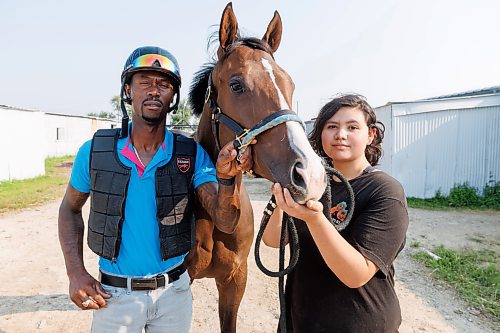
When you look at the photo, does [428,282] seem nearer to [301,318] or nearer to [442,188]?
[301,318]

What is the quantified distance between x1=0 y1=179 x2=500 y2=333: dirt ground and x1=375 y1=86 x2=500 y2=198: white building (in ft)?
12.2

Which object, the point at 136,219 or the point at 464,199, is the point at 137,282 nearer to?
the point at 136,219

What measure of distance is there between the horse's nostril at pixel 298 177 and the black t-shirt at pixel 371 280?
24cm

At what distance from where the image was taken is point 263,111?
1.57 meters

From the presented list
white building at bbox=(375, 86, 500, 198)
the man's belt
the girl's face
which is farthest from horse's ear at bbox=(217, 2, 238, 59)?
white building at bbox=(375, 86, 500, 198)

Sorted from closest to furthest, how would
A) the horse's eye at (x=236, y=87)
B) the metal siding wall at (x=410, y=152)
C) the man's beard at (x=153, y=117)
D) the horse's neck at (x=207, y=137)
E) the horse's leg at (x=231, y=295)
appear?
the horse's eye at (x=236, y=87)
the man's beard at (x=153, y=117)
the horse's neck at (x=207, y=137)
the horse's leg at (x=231, y=295)
the metal siding wall at (x=410, y=152)

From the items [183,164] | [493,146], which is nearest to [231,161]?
[183,164]

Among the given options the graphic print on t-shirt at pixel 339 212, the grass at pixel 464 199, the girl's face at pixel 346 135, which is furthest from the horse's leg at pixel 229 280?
the grass at pixel 464 199

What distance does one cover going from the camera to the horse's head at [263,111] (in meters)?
1.31

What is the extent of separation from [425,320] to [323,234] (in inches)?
130

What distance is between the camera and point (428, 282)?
463 centimetres

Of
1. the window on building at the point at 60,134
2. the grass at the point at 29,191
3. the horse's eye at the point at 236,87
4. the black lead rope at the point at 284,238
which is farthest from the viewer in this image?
the window on building at the point at 60,134

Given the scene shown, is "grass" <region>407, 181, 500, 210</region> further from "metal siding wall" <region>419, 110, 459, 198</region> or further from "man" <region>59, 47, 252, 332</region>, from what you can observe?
"man" <region>59, 47, 252, 332</region>

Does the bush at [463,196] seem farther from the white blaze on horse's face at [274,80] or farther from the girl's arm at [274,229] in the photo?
the white blaze on horse's face at [274,80]
